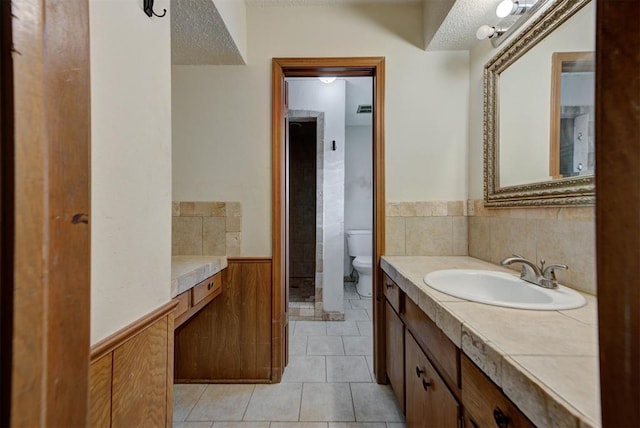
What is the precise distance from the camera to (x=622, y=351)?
28 centimetres

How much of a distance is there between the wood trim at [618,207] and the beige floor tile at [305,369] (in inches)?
72.5

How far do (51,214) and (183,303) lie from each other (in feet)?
3.26

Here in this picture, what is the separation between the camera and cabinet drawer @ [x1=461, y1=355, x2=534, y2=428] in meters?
0.56

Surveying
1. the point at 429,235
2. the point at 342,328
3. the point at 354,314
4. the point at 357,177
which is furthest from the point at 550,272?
the point at 357,177

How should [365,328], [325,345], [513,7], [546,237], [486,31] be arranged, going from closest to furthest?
[546,237] → [513,7] → [486,31] → [325,345] → [365,328]

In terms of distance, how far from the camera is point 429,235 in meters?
1.87

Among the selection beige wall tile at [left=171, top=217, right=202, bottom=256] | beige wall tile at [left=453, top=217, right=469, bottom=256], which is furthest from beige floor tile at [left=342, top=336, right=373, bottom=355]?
beige wall tile at [left=171, top=217, right=202, bottom=256]

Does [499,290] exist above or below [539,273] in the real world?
below

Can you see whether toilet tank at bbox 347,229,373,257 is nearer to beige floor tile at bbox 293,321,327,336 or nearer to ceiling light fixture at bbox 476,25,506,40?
beige floor tile at bbox 293,321,327,336

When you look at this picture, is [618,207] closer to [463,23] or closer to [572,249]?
[572,249]

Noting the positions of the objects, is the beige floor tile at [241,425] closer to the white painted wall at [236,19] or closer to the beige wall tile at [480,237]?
the beige wall tile at [480,237]

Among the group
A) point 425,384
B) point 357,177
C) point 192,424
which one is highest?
point 357,177

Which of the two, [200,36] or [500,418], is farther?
[200,36]

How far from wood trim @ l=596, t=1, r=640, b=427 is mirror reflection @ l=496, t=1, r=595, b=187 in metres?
0.91
